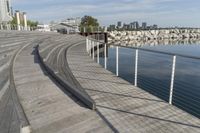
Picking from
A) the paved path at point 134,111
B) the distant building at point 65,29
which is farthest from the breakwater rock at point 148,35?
the paved path at point 134,111

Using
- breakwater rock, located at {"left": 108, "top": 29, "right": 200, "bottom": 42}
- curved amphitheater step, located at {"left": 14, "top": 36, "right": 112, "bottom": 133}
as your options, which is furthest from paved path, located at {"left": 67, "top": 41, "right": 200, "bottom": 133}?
breakwater rock, located at {"left": 108, "top": 29, "right": 200, "bottom": 42}

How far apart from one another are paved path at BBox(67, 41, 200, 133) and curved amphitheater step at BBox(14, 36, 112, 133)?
0.42 metres

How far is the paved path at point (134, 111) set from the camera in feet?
Result: 15.8

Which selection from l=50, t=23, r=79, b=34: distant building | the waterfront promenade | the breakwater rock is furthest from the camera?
the breakwater rock

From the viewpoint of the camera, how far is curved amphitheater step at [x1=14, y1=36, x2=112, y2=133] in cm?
481

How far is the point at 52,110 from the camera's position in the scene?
568 cm

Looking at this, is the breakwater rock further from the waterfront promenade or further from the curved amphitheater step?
the curved amphitheater step

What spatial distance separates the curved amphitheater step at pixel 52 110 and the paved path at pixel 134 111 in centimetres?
42

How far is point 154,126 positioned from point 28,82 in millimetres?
4790

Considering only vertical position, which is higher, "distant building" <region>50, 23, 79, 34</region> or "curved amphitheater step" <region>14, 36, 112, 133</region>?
"distant building" <region>50, 23, 79, 34</region>

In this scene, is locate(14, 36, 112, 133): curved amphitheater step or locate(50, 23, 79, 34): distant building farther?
locate(50, 23, 79, 34): distant building

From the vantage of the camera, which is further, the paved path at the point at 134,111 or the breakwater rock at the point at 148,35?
the breakwater rock at the point at 148,35

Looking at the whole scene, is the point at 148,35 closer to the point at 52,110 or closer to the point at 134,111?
the point at 134,111

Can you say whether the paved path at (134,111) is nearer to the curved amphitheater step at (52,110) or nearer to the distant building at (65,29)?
the curved amphitheater step at (52,110)
